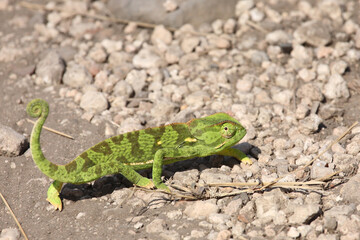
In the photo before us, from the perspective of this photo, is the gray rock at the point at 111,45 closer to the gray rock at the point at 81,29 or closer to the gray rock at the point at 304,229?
the gray rock at the point at 81,29

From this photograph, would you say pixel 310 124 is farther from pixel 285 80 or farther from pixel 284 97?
pixel 285 80

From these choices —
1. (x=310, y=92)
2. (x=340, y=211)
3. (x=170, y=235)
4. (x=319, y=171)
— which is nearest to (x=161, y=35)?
(x=310, y=92)

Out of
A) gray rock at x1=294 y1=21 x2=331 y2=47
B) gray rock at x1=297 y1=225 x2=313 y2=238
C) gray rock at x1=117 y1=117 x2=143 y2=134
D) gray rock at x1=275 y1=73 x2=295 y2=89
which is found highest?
gray rock at x1=294 y1=21 x2=331 y2=47

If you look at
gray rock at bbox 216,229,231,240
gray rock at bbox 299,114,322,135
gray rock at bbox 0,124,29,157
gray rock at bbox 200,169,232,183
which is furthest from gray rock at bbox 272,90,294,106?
gray rock at bbox 0,124,29,157

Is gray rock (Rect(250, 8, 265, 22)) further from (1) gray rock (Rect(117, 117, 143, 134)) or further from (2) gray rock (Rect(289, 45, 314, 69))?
(1) gray rock (Rect(117, 117, 143, 134))

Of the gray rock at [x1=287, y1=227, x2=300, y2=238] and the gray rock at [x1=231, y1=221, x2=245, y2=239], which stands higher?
the gray rock at [x1=287, y1=227, x2=300, y2=238]

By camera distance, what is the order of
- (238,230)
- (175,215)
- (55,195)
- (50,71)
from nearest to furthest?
(238,230) < (175,215) < (55,195) < (50,71)
